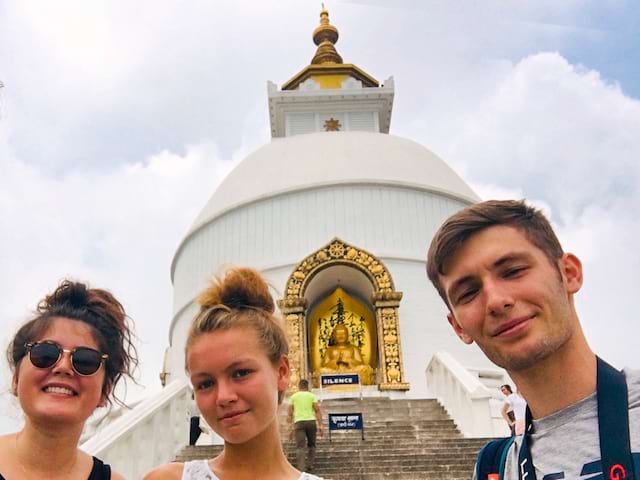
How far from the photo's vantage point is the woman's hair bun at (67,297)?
249 centimetres

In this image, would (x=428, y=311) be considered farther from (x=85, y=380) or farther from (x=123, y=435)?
(x=85, y=380)

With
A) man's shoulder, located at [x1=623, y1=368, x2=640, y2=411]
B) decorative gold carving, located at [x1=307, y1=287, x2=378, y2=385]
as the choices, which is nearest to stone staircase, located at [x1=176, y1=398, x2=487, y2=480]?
decorative gold carving, located at [x1=307, y1=287, x2=378, y2=385]

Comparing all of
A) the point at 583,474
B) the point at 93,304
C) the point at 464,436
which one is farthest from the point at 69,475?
the point at 464,436

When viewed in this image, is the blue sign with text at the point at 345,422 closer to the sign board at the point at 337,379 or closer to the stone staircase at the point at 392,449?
the stone staircase at the point at 392,449

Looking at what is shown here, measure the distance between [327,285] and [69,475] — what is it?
13188 millimetres

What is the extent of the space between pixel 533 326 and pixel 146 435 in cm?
787

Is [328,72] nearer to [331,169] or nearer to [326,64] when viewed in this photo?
[326,64]

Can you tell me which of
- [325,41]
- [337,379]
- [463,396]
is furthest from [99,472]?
[325,41]

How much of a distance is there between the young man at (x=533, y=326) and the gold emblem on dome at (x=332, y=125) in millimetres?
18825

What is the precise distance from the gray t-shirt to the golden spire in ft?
77.6

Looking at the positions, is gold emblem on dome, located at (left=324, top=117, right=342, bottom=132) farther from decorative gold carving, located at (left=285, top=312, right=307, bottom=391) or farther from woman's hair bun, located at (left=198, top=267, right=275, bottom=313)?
woman's hair bun, located at (left=198, top=267, right=275, bottom=313)

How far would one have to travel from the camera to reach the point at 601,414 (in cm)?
154

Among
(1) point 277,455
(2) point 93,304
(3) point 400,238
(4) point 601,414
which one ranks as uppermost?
(3) point 400,238

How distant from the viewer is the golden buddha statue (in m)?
14.1
